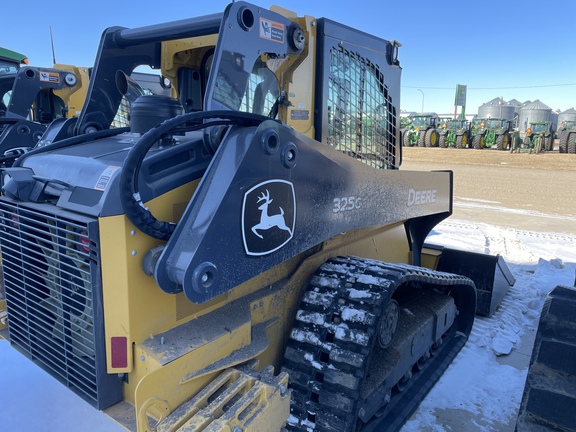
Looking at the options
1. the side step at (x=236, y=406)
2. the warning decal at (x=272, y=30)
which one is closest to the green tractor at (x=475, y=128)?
the warning decal at (x=272, y=30)

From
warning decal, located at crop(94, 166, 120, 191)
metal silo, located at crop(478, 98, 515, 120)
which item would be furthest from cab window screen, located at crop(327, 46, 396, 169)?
metal silo, located at crop(478, 98, 515, 120)

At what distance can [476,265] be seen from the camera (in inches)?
193

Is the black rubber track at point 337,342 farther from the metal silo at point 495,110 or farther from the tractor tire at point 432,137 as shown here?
the metal silo at point 495,110

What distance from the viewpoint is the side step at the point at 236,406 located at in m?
1.77

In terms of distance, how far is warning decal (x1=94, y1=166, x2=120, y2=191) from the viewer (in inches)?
74.8

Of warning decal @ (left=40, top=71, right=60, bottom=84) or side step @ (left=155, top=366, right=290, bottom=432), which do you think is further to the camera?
warning decal @ (left=40, top=71, right=60, bottom=84)

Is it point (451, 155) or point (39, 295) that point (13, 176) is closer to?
point (39, 295)

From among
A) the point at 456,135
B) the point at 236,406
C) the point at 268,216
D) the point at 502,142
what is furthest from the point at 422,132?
the point at 236,406

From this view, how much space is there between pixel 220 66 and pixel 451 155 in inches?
925

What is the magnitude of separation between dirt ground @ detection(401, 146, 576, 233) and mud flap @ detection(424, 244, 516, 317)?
437 cm

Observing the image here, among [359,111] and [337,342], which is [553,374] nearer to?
[337,342]

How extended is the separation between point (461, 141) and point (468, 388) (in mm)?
26297

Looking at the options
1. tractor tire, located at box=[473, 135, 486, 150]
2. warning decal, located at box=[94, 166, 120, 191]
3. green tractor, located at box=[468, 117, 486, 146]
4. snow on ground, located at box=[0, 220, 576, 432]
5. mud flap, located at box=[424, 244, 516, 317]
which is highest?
green tractor, located at box=[468, 117, 486, 146]

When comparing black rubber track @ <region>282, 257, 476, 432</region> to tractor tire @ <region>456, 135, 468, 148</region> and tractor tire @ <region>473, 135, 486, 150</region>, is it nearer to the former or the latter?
tractor tire @ <region>456, 135, 468, 148</region>
